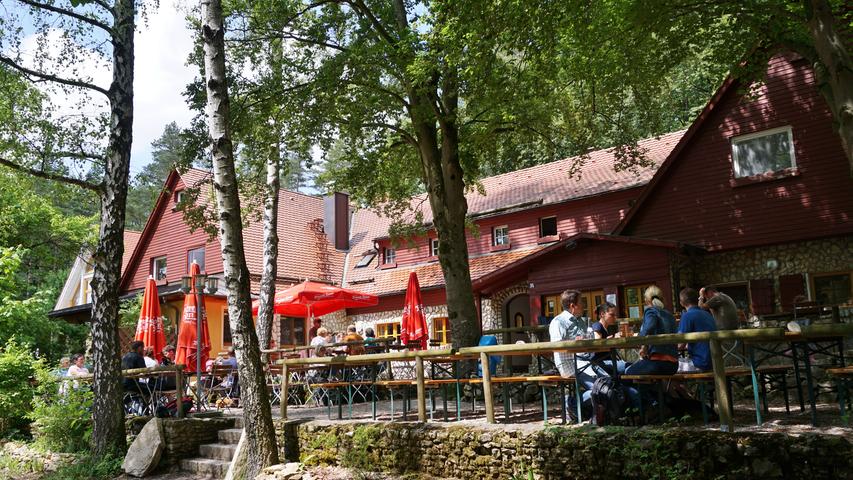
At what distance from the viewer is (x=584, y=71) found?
13.3 metres

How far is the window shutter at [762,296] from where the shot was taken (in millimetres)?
14695

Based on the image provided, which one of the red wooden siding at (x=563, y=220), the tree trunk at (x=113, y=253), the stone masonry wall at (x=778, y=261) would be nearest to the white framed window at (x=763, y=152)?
Result: the stone masonry wall at (x=778, y=261)

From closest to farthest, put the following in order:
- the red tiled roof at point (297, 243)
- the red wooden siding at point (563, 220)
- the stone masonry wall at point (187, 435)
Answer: the stone masonry wall at point (187, 435) < the red wooden siding at point (563, 220) < the red tiled roof at point (297, 243)

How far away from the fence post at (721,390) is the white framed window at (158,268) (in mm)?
26325

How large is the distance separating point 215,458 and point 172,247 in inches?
776

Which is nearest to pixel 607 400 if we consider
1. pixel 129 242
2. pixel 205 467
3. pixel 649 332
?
pixel 649 332

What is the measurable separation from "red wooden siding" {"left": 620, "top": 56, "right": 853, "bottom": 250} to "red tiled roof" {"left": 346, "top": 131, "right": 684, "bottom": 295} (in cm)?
318

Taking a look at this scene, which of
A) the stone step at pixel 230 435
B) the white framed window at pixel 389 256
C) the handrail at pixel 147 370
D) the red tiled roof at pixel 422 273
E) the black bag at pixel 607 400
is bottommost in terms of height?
the stone step at pixel 230 435

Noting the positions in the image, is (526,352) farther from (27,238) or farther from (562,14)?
(27,238)

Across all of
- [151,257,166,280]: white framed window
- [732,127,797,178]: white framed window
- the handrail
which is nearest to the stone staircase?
the handrail

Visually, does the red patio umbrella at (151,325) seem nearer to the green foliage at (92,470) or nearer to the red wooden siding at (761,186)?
the green foliage at (92,470)

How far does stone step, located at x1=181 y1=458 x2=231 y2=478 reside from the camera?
970cm

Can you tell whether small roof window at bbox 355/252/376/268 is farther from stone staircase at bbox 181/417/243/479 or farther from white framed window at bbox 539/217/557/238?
stone staircase at bbox 181/417/243/479

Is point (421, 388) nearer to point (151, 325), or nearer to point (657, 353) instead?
point (657, 353)
